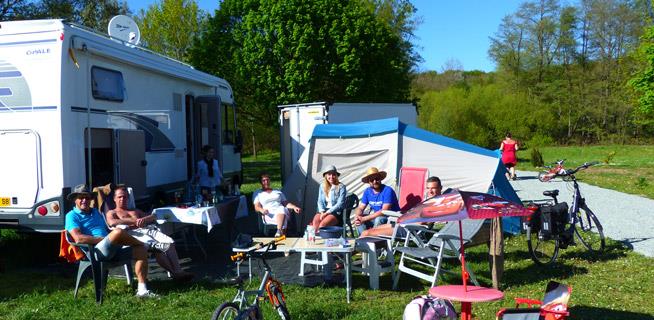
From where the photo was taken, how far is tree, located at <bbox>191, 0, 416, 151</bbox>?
70.1 feet

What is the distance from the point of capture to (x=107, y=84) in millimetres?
6816

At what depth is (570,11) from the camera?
37.8 meters

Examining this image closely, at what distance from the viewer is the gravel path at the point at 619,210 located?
783cm

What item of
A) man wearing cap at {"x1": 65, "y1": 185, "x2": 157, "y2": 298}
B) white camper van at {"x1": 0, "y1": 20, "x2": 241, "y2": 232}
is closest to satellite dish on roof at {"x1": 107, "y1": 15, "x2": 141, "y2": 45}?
white camper van at {"x1": 0, "y1": 20, "x2": 241, "y2": 232}

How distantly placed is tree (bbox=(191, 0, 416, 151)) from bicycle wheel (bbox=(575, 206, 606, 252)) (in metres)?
14.4

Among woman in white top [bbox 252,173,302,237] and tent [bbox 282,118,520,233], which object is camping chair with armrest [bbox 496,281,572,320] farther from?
woman in white top [bbox 252,173,302,237]

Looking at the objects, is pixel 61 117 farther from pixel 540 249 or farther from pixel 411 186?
pixel 540 249

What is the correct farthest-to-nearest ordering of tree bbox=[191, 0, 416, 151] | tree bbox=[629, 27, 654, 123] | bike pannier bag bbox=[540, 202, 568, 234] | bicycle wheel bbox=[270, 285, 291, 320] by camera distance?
tree bbox=[629, 27, 654, 123] < tree bbox=[191, 0, 416, 151] < bike pannier bag bbox=[540, 202, 568, 234] < bicycle wheel bbox=[270, 285, 291, 320]

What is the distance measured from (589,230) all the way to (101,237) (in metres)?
5.88

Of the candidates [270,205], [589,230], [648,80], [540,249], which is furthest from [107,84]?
[648,80]

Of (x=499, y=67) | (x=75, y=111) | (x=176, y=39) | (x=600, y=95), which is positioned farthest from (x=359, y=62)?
(x=600, y=95)

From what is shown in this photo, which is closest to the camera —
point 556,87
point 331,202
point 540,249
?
point 540,249

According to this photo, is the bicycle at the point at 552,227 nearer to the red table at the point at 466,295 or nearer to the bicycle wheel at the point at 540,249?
the bicycle wheel at the point at 540,249

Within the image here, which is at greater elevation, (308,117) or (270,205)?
(308,117)
